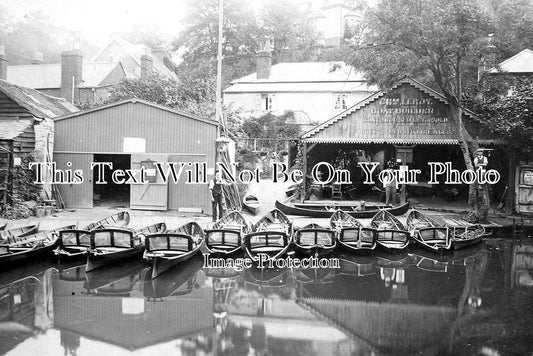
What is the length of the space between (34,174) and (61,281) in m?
9.21

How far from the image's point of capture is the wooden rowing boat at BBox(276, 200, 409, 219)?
808 inches

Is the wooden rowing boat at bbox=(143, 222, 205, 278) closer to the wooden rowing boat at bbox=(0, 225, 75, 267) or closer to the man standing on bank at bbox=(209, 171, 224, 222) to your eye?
the wooden rowing boat at bbox=(0, 225, 75, 267)

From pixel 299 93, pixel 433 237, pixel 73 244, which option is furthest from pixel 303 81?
pixel 73 244

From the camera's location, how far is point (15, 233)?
15.0 meters

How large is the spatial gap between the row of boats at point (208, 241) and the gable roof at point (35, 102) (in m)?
7.27

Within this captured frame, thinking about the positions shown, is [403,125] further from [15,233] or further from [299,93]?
[15,233]

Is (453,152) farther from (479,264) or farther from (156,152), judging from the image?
(156,152)

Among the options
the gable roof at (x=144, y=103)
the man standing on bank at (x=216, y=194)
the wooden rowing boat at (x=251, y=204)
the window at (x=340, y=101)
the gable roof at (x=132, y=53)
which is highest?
the gable roof at (x=132, y=53)

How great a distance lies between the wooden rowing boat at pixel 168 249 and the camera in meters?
13.0

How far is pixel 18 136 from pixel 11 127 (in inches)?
29.1

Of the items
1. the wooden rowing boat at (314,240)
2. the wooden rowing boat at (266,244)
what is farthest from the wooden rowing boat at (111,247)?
the wooden rowing boat at (314,240)

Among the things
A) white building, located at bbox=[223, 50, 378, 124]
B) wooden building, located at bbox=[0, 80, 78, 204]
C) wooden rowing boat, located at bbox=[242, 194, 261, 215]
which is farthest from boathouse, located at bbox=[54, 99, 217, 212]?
white building, located at bbox=[223, 50, 378, 124]

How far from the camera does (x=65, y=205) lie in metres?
21.3

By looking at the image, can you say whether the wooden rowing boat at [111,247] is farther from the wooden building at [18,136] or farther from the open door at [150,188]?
the wooden building at [18,136]
